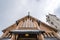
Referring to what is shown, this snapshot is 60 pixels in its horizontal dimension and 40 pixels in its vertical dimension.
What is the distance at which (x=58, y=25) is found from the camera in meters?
46.5

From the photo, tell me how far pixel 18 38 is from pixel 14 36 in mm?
747

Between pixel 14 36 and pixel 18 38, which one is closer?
pixel 14 36

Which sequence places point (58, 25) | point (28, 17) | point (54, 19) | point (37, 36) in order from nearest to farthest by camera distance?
point (37, 36) < point (28, 17) < point (58, 25) < point (54, 19)

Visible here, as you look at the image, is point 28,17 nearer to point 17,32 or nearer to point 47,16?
point 17,32

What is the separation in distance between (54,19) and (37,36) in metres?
42.6

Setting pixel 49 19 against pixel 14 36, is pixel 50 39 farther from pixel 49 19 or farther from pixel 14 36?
pixel 49 19

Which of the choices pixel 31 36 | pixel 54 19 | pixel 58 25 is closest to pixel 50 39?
pixel 31 36

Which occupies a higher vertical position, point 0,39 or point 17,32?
point 17,32

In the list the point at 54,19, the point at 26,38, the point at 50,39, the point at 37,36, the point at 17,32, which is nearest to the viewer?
the point at 17,32

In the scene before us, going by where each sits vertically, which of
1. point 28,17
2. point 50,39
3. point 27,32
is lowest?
point 50,39

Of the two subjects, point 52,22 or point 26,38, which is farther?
point 52,22

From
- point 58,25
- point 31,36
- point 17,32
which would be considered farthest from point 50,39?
point 58,25

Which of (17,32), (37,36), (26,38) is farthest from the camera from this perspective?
(26,38)

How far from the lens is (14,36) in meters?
7.87
